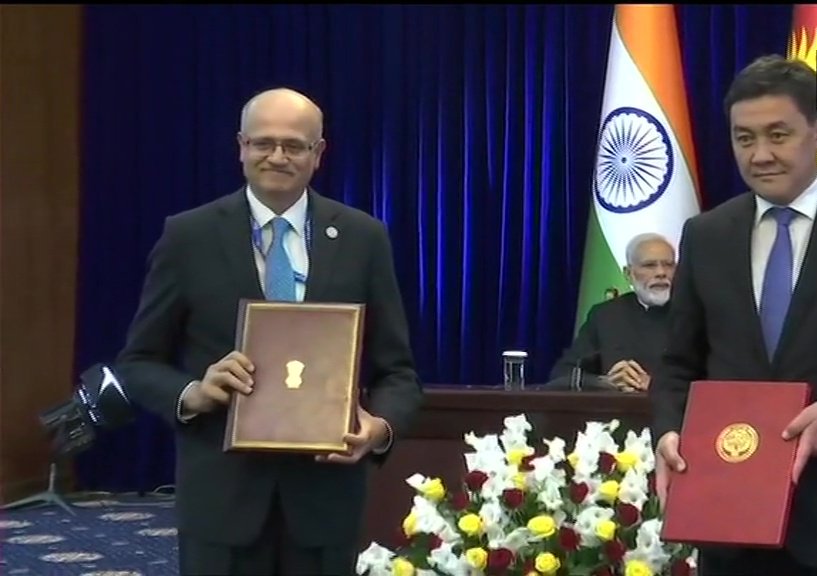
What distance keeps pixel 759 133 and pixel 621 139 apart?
3903 mm

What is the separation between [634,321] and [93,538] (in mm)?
2431

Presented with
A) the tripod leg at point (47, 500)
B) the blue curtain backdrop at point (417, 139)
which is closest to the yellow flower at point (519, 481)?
the blue curtain backdrop at point (417, 139)

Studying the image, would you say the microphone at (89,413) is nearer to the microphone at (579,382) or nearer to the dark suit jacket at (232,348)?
the microphone at (579,382)

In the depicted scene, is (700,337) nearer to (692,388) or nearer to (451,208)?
(692,388)

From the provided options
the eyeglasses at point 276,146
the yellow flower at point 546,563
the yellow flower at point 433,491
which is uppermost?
the eyeglasses at point 276,146

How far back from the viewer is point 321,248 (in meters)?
2.18

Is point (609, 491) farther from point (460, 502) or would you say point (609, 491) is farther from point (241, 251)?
point (241, 251)

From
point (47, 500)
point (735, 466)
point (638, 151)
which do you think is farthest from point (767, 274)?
point (47, 500)

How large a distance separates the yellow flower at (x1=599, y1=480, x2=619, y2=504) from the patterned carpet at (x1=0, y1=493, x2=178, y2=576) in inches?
72.5

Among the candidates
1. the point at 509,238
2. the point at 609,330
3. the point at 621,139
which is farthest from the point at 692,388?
the point at 509,238

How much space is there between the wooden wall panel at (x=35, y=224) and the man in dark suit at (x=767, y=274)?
5275 mm

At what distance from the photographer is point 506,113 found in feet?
21.8

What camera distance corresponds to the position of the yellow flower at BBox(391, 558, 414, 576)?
290 centimetres

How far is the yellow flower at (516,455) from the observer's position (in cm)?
288
